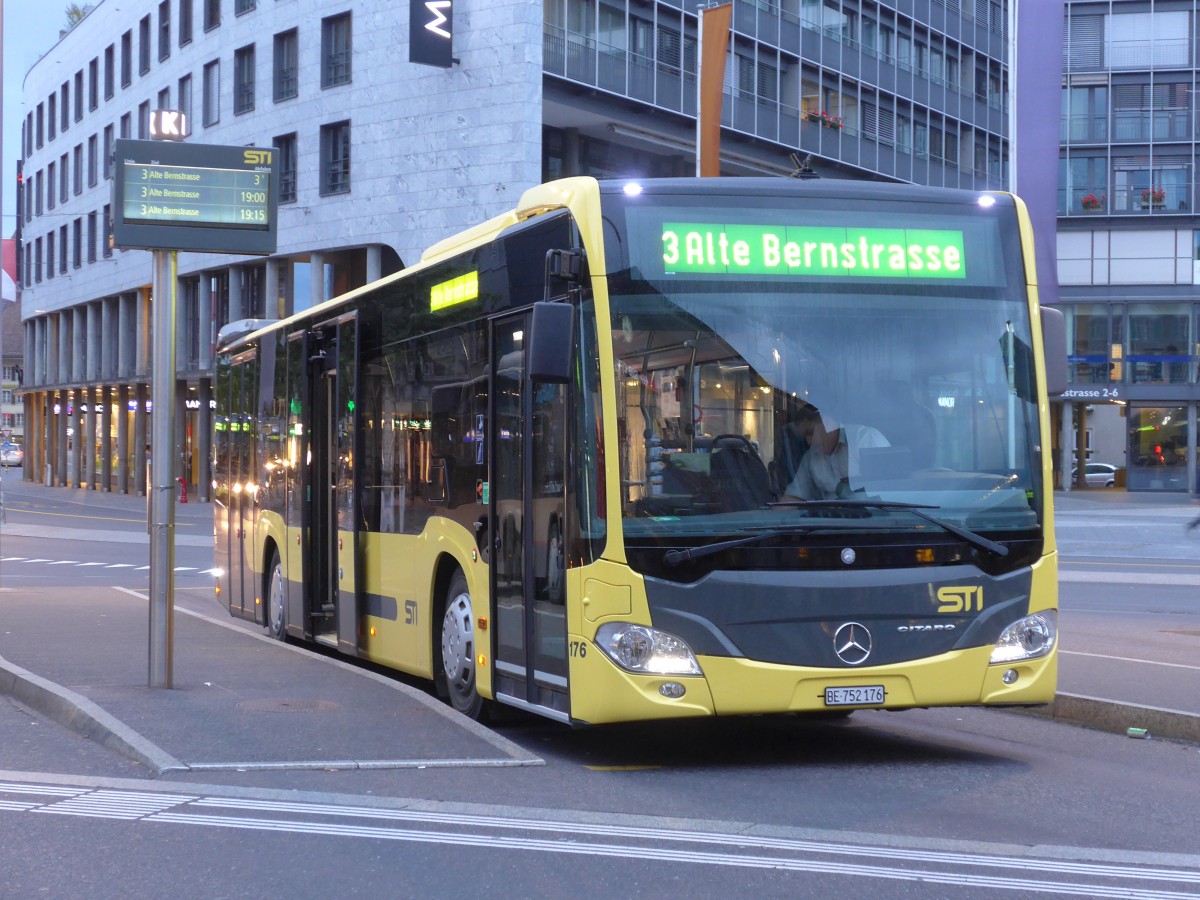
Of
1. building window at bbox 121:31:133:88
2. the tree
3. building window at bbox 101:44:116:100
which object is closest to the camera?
building window at bbox 121:31:133:88

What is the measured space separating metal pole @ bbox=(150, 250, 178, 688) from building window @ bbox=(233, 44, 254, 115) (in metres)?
39.8

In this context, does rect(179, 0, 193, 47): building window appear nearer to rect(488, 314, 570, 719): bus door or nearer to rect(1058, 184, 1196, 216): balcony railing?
rect(1058, 184, 1196, 216): balcony railing

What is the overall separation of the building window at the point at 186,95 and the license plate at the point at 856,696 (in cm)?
4847

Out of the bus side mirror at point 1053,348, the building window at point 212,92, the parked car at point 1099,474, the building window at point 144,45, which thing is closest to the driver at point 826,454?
the bus side mirror at point 1053,348

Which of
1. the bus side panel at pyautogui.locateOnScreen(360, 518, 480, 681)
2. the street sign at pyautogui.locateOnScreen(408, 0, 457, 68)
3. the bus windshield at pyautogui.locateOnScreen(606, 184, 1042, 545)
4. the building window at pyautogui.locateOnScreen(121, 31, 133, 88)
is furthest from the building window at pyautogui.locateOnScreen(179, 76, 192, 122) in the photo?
the bus windshield at pyautogui.locateOnScreen(606, 184, 1042, 545)

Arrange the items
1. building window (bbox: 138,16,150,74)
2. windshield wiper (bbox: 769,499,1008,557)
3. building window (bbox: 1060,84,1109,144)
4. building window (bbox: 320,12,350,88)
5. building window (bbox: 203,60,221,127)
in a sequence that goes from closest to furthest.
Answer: windshield wiper (bbox: 769,499,1008,557), building window (bbox: 320,12,350,88), building window (bbox: 203,60,221,127), building window (bbox: 138,16,150,74), building window (bbox: 1060,84,1109,144)

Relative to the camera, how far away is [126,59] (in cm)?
6147

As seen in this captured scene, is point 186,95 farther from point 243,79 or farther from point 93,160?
point 93,160

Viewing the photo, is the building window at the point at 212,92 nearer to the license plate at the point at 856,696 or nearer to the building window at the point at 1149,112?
the building window at the point at 1149,112

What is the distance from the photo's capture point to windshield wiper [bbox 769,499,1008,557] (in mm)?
8148

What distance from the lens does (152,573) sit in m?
10.4

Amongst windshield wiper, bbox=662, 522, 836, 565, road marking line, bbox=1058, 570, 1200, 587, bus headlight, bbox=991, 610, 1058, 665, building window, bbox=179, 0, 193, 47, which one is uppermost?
building window, bbox=179, 0, 193, 47

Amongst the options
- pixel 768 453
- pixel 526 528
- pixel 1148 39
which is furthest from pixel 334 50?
pixel 768 453

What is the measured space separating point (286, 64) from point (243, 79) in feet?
9.73
